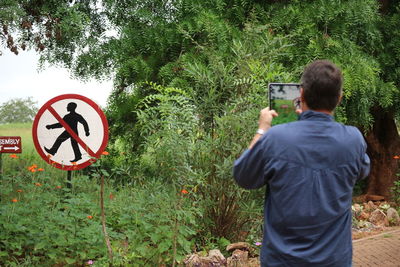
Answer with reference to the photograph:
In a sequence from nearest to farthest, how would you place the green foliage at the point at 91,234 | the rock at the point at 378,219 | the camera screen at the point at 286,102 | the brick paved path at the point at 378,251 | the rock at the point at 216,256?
the camera screen at the point at 286,102 < the green foliage at the point at 91,234 < the rock at the point at 216,256 < the brick paved path at the point at 378,251 < the rock at the point at 378,219

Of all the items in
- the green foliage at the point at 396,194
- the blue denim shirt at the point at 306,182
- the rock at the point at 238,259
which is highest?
the blue denim shirt at the point at 306,182

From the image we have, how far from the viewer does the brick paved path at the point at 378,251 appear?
248 inches

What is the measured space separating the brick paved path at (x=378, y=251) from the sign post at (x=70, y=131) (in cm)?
335

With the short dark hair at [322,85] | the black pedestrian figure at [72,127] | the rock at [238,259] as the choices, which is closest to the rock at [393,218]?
the rock at [238,259]

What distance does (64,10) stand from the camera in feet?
26.6

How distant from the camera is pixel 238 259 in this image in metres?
5.54

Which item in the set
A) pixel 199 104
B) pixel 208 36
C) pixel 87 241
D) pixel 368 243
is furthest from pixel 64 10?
pixel 368 243

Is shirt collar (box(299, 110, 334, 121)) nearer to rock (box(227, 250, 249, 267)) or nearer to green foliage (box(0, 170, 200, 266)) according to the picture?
green foliage (box(0, 170, 200, 266))

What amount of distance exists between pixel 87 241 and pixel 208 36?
4.37 metres

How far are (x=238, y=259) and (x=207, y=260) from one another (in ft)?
1.28

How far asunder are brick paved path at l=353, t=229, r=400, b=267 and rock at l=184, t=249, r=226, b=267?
173cm

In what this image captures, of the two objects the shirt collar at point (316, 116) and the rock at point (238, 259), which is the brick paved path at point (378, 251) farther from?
the shirt collar at point (316, 116)

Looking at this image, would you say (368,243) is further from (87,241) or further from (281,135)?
(281,135)

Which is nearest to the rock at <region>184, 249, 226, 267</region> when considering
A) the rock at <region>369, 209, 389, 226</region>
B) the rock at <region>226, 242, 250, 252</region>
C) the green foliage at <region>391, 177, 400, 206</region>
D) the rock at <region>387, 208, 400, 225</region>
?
the rock at <region>226, 242, 250, 252</region>
